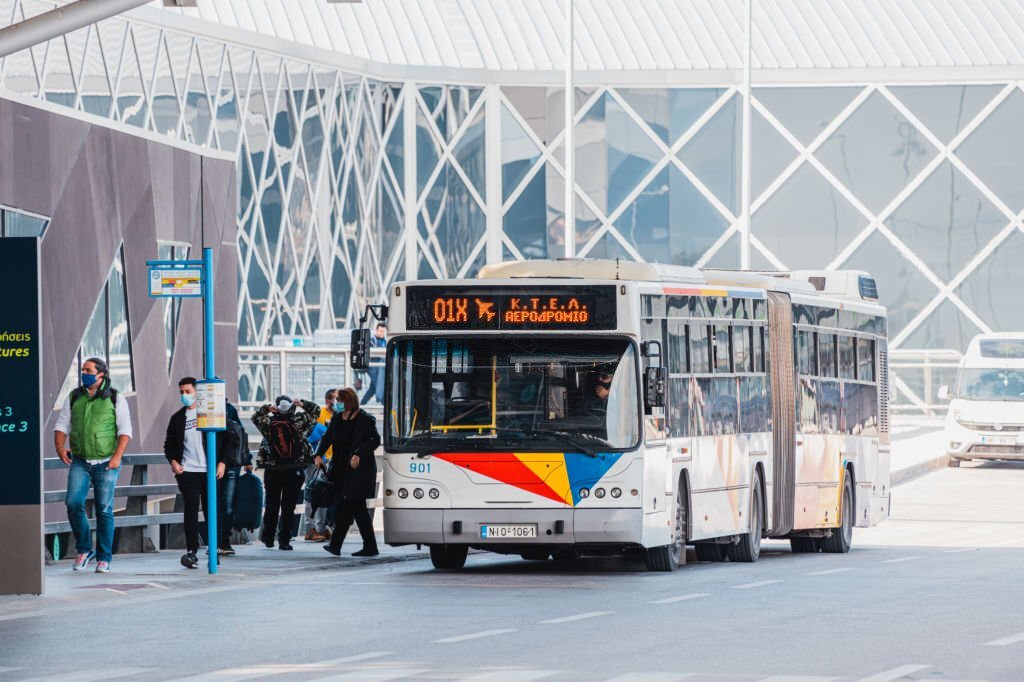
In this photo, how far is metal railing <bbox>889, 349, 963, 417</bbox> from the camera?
52.7 meters

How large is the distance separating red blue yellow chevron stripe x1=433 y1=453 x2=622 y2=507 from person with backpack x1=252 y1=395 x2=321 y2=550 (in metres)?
3.81

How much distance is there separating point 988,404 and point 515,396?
75.5 feet

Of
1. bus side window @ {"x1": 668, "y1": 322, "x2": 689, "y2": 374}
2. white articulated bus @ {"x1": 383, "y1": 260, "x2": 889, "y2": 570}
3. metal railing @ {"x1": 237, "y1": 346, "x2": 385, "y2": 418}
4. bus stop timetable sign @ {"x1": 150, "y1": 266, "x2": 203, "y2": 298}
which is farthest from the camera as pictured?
metal railing @ {"x1": 237, "y1": 346, "x2": 385, "y2": 418}

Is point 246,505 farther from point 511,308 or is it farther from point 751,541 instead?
point 751,541

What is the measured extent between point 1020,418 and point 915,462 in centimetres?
206

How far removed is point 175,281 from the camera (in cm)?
1931

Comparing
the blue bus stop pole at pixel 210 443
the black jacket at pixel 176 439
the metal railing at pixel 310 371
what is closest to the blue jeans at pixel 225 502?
the black jacket at pixel 176 439

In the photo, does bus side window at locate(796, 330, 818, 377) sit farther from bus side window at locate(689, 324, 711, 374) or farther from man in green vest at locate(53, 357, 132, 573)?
man in green vest at locate(53, 357, 132, 573)

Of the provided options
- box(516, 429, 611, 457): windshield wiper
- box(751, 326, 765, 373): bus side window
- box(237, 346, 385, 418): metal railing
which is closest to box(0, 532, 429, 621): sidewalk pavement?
box(516, 429, 611, 457): windshield wiper

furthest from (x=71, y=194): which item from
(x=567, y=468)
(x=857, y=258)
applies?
(x=857, y=258)

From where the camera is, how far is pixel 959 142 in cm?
5472

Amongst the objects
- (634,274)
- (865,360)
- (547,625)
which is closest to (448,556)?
(634,274)

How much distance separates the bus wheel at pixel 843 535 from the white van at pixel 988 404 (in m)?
15.3

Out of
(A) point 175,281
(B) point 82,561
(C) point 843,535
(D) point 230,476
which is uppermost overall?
(A) point 175,281
